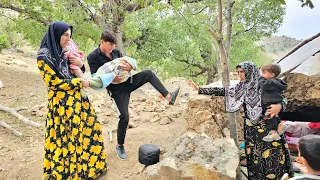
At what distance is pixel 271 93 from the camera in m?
3.11

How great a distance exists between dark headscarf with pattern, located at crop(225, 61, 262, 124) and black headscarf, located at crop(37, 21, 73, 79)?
1.93m

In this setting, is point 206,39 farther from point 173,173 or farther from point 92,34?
point 173,173

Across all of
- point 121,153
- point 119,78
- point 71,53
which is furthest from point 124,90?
point 121,153

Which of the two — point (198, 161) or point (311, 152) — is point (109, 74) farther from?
point (311, 152)

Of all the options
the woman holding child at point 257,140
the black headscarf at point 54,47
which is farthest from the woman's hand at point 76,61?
the woman holding child at point 257,140

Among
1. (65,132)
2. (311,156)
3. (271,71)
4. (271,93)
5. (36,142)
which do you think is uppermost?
(271,71)

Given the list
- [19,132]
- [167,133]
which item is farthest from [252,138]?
[19,132]

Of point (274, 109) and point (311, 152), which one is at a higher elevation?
point (274, 109)

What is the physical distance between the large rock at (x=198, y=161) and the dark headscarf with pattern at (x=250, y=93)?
18.7 inches

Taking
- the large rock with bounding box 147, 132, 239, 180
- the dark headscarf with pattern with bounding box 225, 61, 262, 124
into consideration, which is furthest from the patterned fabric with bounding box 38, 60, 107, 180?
the dark headscarf with pattern with bounding box 225, 61, 262, 124

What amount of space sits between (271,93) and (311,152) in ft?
4.09

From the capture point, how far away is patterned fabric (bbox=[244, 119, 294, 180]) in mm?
3217

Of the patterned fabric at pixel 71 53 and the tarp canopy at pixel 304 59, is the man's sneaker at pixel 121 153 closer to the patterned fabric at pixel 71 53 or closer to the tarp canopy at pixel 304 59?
the patterned fabric at pixel 71 53

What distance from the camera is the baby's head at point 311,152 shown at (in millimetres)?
1926
